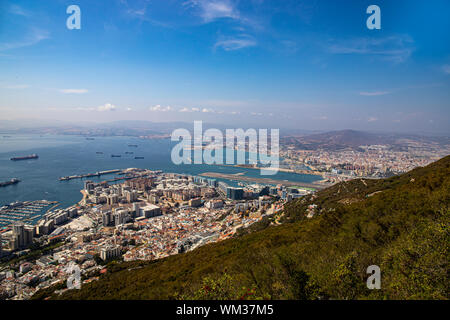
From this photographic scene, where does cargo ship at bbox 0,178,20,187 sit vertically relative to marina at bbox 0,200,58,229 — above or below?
above

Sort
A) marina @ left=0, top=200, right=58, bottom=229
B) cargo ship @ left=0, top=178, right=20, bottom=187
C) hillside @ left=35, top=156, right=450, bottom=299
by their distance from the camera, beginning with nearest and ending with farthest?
hillside @ left=35, top=156, right=450, bottom=299 < marina @ left=0, top=200, right=58, bottom=229 < cargo ship @ left=0, top=178, right=20, bottom=187

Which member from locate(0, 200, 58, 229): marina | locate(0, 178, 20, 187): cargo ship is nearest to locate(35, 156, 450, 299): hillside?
locate(0, 200, 58, 229): marina

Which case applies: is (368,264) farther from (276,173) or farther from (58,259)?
(276,173)

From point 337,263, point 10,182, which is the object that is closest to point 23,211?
point 10,182

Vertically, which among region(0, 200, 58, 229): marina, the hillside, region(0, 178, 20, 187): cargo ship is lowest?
region(0, 200, 58, 229): marina

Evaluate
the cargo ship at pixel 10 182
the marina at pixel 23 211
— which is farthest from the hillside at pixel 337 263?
the cargo ship at pixel 10 182

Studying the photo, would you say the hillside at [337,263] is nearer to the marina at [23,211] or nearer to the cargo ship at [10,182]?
the marina at [23,211]

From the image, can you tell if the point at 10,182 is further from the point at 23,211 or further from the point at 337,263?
the point at 337,263

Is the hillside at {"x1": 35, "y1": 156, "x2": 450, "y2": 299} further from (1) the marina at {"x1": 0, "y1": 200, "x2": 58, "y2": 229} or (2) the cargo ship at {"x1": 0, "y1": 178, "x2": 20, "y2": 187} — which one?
(2) the cargo ship at {"x1": 0, "y1": 178, "x2": 20, "y2": 187}
